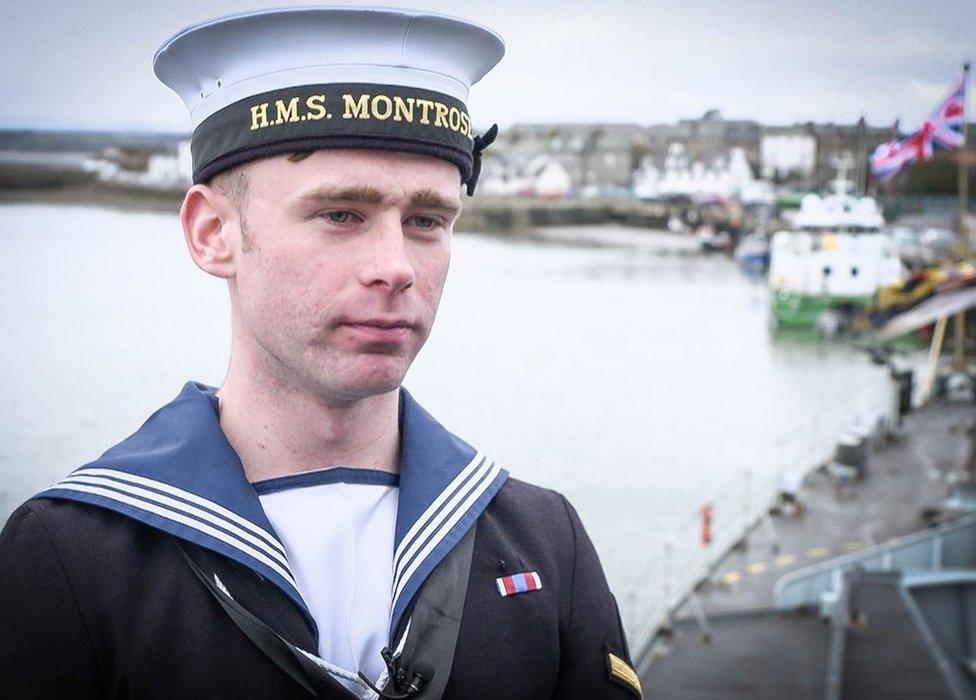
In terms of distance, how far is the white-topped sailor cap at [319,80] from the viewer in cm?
144

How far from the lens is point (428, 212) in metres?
1.53

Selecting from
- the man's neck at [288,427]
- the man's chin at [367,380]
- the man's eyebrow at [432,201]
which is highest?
the man's eyebrow at [432,201]

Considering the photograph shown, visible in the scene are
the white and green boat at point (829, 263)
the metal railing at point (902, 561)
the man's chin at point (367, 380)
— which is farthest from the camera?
the white and green boat at point (829, 263)

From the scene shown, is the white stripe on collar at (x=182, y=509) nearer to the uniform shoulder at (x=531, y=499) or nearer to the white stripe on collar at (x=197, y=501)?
the white stripe on collar at (x=197, y=501)

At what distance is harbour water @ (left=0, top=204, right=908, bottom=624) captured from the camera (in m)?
3.46

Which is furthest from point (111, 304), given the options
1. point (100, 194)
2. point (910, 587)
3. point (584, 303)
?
point (584, 303)

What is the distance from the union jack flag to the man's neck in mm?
13896

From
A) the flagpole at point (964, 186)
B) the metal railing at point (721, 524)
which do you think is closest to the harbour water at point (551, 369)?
the metal railing at point (721, 524)

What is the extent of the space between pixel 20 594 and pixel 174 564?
185 mm

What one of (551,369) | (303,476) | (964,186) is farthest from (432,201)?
(551,369)

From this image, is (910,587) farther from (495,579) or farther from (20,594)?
(20,594)

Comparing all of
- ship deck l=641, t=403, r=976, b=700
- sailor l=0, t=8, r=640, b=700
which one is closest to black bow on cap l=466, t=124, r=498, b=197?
sailor l=0, t=8, r=640, b=700

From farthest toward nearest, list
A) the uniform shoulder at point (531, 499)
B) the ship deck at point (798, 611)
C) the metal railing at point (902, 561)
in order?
the metal railing at point (902, 561)
the ship deck at point (798, 611)
the uniform shoulder at point (531, 499)

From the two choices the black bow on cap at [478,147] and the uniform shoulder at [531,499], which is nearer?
the black bow on cap at [478,147]
